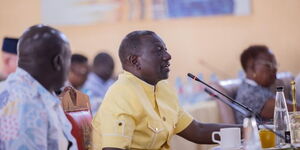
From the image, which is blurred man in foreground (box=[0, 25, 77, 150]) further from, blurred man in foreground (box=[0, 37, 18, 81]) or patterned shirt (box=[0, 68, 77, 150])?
blurred man in foreground (box=[0, 37, 18, 81])

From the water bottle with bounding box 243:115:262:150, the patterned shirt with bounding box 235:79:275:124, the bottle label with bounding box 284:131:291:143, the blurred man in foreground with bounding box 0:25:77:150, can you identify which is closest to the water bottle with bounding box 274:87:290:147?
the bottle label with bounding box 284:131:291:143

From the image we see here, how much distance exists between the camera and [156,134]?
6.68 feet

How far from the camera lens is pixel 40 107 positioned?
1478 millimetres

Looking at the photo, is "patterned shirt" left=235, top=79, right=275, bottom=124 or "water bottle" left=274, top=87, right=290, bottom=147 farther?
"patterned shirt" left=235, top=79, right=275, bottom=124

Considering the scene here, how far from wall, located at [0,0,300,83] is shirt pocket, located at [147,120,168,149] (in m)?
3.39

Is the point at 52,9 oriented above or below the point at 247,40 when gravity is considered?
above

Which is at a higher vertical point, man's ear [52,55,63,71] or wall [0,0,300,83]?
man's ear [52,55,63,71]

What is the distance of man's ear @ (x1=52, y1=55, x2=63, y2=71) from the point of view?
150cm

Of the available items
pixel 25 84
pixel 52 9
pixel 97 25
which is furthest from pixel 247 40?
pixel 25 84

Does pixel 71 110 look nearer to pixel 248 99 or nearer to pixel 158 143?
pixel 158 143

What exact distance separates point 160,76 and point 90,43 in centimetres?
357

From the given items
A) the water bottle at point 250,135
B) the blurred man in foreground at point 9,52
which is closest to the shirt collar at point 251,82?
the blurred man in foreground at point 9,52

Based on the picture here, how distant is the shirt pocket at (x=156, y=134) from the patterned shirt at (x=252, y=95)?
3.87ft

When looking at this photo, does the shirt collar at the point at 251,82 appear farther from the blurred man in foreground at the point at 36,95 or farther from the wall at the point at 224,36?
the wall at the point at 224,36
